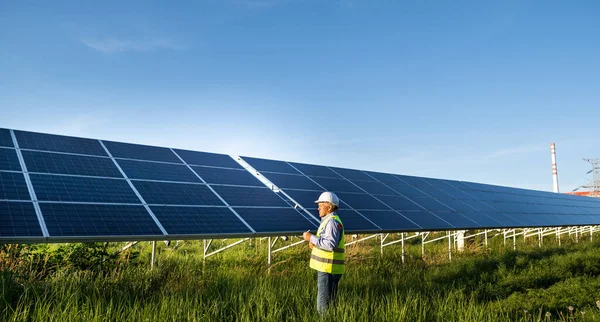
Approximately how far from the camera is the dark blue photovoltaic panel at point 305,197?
12.8m

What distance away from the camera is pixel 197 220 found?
9508 millimetres

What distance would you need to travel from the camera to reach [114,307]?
7.21 m

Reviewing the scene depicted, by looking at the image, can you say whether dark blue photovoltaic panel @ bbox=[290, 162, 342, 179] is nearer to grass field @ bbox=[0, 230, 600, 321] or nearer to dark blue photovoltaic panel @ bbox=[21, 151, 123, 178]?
grass field @ bbox=[0, 230, 600, 321]

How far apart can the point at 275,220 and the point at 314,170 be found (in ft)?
21.2

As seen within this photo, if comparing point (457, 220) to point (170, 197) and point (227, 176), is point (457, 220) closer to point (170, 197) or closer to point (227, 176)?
point (227, 176)

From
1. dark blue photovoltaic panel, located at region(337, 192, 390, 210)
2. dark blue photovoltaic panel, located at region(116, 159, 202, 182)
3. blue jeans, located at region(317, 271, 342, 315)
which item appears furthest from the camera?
dark blue photovoltaic panel, located at region(337, 192, 390, 210)

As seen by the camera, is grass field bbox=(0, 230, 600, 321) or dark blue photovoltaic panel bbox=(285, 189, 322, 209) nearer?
grass field bbox=(0, 230, 600, 321)

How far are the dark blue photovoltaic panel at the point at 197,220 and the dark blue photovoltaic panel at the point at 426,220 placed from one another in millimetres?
6401

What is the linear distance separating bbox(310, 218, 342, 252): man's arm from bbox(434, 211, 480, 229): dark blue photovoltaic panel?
9337 millimetres

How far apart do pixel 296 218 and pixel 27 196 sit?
5609mm

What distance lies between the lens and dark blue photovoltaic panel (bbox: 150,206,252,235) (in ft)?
29.3

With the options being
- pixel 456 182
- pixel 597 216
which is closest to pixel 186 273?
pixel 456 182

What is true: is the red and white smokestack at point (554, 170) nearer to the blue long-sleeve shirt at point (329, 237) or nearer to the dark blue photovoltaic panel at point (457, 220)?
the dark blue photovoltaic panel at point (457, 220)

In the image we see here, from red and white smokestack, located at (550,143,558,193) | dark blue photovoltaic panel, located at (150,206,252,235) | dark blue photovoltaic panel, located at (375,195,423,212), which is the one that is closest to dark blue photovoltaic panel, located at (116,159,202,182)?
dark blue photovoltaic panel, located at (150,206,252,235)
